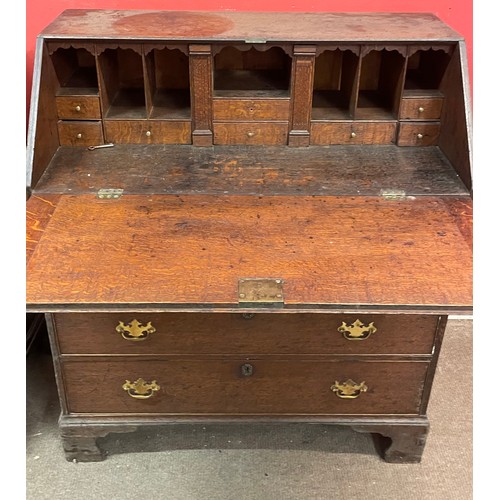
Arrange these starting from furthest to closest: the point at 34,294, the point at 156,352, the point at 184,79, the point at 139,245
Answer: the point at 184,79
the point at 156,352
the point at 139,245
the point at 34,294

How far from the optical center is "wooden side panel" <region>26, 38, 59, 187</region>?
1.99 metres

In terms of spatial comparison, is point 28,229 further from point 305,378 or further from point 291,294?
point 305,378

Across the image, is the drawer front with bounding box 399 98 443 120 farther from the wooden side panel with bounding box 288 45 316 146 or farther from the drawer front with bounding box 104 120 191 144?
the drawer front with bounding box 104 120 191 144

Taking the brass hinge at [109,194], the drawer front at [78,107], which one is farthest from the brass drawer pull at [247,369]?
the drawer front at [78,107]

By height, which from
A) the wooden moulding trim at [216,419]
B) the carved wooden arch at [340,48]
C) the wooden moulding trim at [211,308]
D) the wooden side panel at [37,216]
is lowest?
the wooden moulding trim at [216,419]

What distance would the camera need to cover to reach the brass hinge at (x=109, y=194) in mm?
1947

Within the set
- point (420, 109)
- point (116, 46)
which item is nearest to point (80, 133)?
point (116, 46)

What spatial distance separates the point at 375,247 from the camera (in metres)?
1.73

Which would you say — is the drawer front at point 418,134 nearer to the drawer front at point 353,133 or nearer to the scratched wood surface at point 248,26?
the drawer front at point 353,133

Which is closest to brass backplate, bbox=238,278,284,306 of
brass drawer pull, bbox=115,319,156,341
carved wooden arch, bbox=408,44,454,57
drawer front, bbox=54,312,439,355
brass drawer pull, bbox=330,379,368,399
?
drawer front, bbox=54,312,439,355

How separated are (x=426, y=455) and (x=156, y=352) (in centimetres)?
112

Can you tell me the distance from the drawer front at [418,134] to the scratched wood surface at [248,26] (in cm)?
32

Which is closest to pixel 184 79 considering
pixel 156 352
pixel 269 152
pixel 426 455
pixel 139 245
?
pixel 269 152

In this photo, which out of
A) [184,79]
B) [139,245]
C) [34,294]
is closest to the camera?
[34,294]
